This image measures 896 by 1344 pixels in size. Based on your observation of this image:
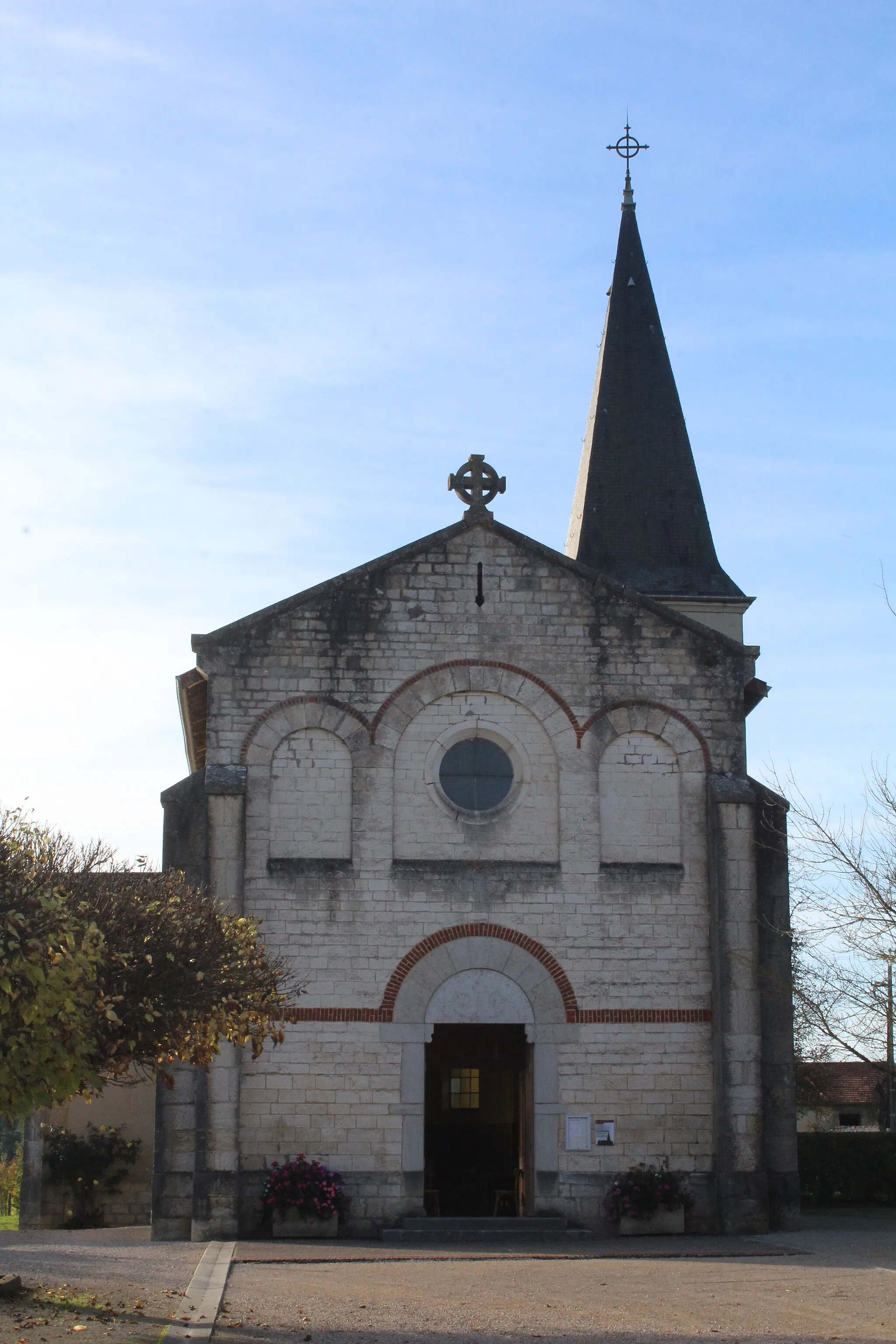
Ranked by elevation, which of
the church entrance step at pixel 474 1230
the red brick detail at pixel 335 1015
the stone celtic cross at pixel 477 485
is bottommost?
the church entrance step at pixel 474 1230

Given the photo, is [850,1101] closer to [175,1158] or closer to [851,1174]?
[851,1174]

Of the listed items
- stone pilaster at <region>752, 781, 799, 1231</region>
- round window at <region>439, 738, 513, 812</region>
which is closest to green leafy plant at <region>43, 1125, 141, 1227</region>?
round window at <region>439, 738, 513, 812</region>

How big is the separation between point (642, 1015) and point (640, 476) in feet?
43.4

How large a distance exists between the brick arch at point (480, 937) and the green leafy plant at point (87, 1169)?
6719 millimetres

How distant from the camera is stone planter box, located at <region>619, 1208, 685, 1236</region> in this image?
17781mm

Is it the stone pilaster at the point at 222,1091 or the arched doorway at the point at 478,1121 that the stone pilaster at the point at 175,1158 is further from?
the arched doorway at the point at 478,1121

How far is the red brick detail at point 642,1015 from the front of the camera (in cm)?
1844

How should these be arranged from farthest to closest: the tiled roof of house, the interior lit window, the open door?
1. the tiled roof of house
2. the interior lit window
3. the open door

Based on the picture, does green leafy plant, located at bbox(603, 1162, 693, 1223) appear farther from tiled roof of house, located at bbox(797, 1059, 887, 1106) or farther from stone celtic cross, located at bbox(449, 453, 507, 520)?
tiled roof of house, located at bbox(797, 1059, 887, 1106)

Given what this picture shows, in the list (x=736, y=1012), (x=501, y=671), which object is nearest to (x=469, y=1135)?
(x=736, y=1012)

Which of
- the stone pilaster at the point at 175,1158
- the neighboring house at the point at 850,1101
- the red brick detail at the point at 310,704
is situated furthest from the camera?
the neighboring house at the point at 850,1101

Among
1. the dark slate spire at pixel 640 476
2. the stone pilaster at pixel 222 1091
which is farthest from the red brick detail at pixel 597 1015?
the dark slate spire at pixel 640 476

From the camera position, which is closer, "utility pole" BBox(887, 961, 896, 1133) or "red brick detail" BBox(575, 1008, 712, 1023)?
"utility pole" BBox(887, 961, 896, 1133)

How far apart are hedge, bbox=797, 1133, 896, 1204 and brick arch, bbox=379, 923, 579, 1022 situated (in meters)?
7.73
